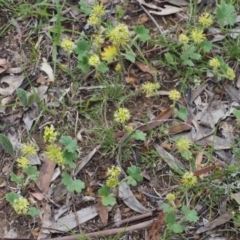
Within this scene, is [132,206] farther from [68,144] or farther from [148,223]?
[68,144]

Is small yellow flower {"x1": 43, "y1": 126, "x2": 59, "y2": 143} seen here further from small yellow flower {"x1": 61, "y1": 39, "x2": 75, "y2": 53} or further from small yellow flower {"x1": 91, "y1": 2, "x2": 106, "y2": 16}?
small yellow flower {"x1": 91, "y1": 2, "x2": 106, "y2": 16}

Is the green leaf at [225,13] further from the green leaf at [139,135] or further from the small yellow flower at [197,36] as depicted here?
the green leaf at [139,135]

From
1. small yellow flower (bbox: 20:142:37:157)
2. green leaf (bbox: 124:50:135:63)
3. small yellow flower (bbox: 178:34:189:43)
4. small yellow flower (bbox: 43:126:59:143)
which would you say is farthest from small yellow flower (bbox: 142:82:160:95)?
small yellow flower (bbox: 20:142:37:157)

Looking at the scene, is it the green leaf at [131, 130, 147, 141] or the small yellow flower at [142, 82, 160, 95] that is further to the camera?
the small yellow flower at [142, 82, 160, 95]

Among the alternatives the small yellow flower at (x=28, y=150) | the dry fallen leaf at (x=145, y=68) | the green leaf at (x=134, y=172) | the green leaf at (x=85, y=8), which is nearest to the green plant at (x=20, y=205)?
the small yellow flower at (x=28, y=150)

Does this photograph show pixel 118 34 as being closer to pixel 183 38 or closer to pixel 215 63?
pixel 183 38
